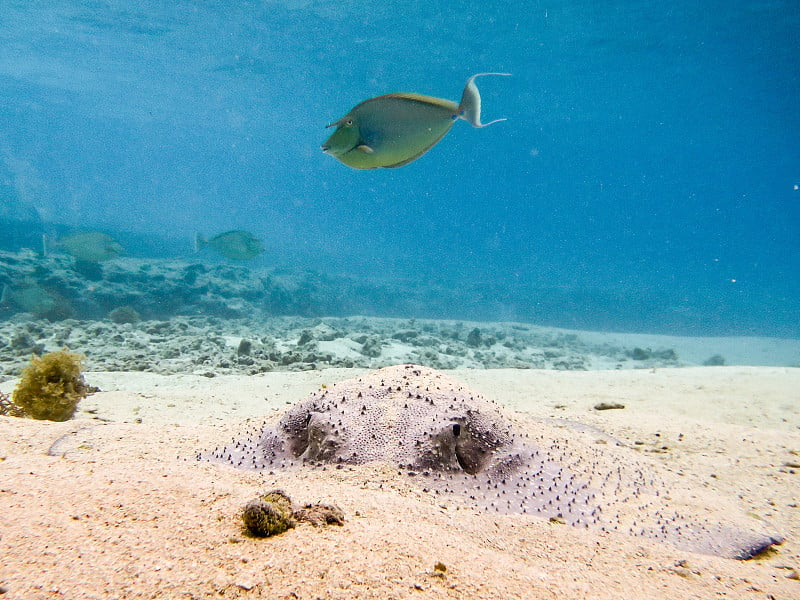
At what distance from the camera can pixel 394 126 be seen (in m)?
4.12

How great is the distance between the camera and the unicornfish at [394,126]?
4098 millimetres

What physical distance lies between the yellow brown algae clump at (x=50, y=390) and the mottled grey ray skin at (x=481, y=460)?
123 inches

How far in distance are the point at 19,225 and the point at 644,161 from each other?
107 m

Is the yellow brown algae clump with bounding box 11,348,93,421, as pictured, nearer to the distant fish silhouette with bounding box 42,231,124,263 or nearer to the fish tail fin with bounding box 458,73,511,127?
the fish tail fin with bounding box 458,73,511,127

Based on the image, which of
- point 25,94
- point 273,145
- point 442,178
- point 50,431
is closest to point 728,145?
point 442,178

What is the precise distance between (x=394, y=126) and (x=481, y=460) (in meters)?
3.27

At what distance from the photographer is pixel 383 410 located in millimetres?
2777

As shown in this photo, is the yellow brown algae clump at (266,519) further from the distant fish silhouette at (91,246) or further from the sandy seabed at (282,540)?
the distant fish silhouette at (91,246)

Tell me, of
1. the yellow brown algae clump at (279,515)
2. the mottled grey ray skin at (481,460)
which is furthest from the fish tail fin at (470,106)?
the yellow brown algae clump at (279,515)

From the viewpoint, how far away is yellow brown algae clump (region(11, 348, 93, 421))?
455cm

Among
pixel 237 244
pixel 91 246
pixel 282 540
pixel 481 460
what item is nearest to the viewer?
pixel 282 540

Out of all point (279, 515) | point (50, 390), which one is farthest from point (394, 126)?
point (50, 390)

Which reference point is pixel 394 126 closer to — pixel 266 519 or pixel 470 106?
pixel 470 106

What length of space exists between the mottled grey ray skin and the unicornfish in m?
2.37
